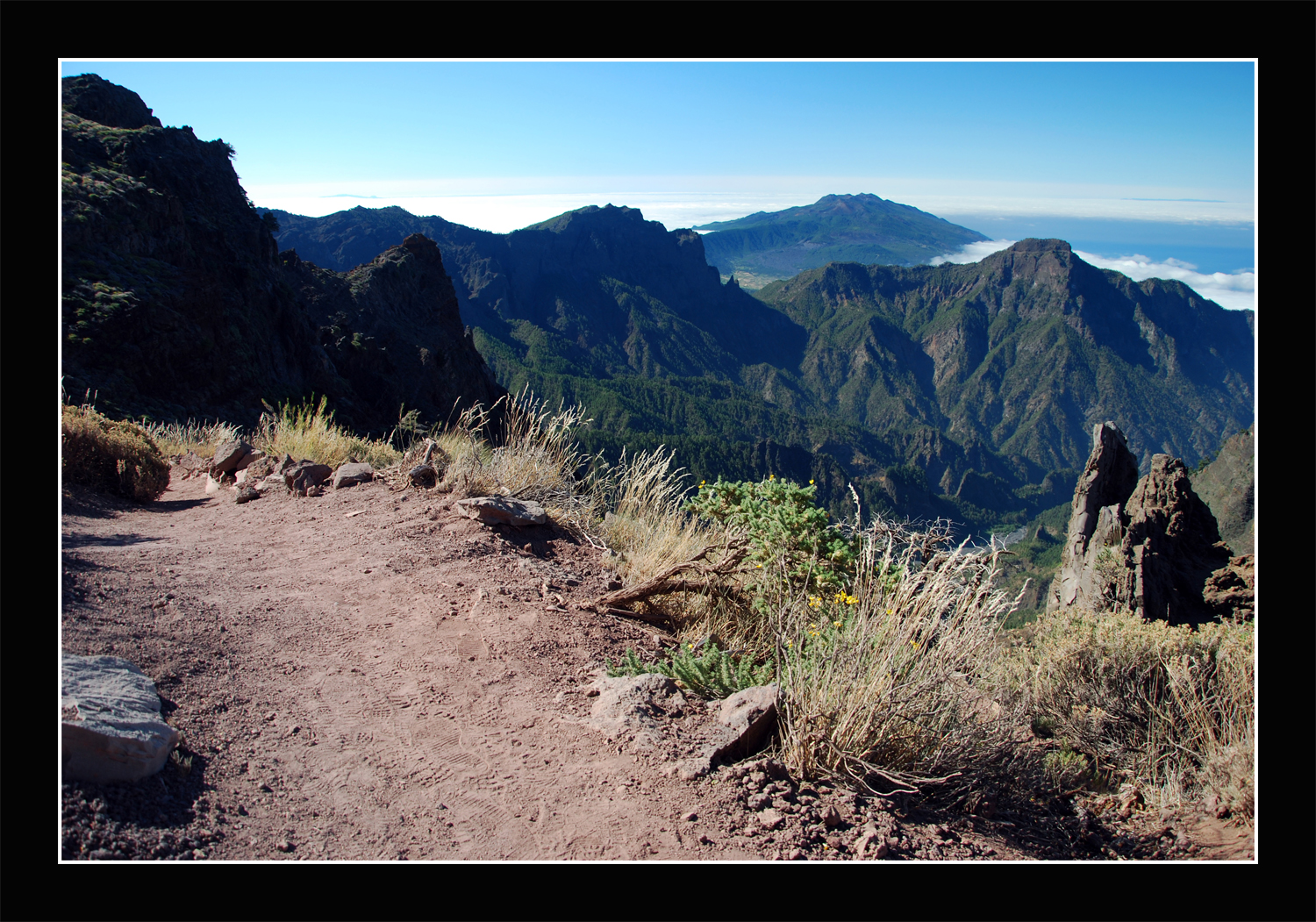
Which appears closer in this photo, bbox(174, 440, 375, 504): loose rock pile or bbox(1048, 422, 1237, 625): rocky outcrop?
bbox(174, 440, 375, 504): loose rock pile

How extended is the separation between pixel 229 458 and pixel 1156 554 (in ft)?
52.4

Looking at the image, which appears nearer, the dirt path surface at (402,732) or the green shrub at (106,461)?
the dirt path surface at (402,732)

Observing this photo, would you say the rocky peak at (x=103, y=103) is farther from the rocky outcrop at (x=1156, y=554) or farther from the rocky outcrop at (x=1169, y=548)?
the rocky outcrop at (x=1169, y=548)

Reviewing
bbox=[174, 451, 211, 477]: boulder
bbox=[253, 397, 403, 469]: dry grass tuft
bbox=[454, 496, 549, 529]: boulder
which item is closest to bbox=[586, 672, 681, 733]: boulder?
bbox=[454, 496, 549, 529]: boulder

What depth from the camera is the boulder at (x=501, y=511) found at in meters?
5.52

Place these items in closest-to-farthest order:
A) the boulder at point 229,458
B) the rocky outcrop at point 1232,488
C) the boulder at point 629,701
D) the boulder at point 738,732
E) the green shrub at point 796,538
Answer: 1. the boulder at point 738,732
2. the boulder at point 629,701
3. the green shrub at point 796,538
4. the boulder at point 229,458
5. the rocky outcrop at point 1232,488

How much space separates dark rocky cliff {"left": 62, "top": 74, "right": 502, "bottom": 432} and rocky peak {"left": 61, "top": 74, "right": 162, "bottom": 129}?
0.06 m

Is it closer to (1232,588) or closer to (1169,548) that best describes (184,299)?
(1232,588)

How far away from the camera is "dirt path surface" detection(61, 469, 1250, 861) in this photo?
2477 millimetres

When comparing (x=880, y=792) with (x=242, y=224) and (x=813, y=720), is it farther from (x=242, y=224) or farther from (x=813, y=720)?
(x=242, y=224)

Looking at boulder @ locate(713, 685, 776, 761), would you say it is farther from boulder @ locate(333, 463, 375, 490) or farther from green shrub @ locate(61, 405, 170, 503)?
green shrub @ locate(61, 405, 170, 503)

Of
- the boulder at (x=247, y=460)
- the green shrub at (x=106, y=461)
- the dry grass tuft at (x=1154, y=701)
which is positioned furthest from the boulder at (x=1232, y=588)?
the green shrub at (x=106, y=461)

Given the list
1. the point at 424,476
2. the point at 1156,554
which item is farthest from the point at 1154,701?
the point at 1156,554

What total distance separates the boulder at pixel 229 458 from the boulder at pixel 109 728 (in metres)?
4.97
